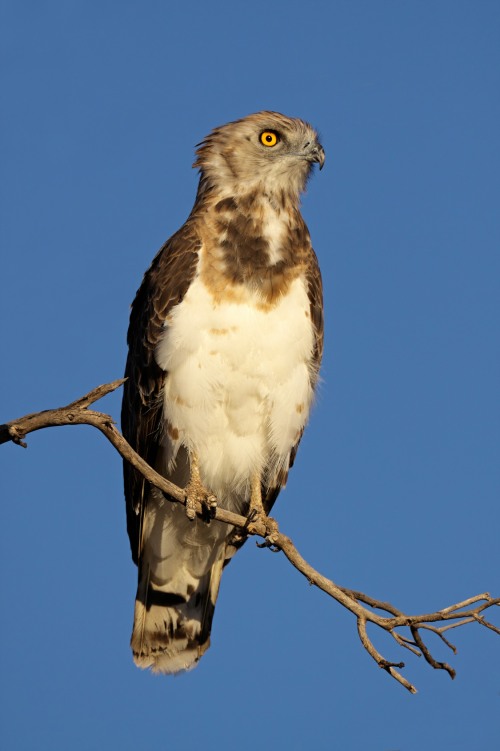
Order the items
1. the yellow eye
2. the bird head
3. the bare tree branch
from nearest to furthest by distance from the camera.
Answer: the bare tree branch < the bird head < the yellow eye

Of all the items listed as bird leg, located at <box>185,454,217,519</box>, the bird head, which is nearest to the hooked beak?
the bird head

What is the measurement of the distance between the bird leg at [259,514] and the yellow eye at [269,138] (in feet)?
8.29

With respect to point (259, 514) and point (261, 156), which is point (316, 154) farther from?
point (259, 514)

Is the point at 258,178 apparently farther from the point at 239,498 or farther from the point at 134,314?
the point at 239,498

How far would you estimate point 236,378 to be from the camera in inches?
291

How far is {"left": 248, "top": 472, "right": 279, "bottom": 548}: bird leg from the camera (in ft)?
23.9

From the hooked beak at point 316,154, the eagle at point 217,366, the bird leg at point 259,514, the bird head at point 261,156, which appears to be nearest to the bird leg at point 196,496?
the eagle at point 217,366

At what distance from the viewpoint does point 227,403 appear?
7535mm

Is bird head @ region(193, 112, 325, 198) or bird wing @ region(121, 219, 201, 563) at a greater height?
bird head @ region(193, 112, 325, 198)

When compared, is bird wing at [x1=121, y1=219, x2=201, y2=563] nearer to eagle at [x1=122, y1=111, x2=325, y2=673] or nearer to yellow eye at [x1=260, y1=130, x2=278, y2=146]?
eagle at [x1=122, y1=111, x2=325, y2=673]

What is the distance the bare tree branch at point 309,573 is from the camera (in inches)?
224

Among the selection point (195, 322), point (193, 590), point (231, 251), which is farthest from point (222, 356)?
point (193, 590)

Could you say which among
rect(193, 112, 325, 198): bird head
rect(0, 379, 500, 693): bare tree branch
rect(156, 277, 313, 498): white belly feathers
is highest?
rect(193, 112, 325, 198): bird head

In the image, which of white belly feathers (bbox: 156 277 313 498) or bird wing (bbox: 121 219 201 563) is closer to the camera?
white belly feathers (bbox: 156 277 313 498)
